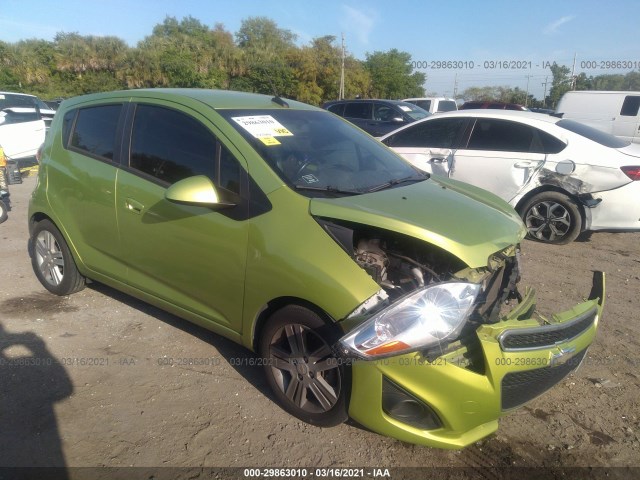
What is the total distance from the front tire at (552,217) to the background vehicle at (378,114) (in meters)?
6.95

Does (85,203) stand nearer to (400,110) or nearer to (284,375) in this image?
(284,375)

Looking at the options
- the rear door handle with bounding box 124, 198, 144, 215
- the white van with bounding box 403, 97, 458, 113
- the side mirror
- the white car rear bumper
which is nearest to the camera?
the side mirror

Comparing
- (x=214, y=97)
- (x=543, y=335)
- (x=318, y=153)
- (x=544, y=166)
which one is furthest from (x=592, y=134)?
(x=214, y=97)

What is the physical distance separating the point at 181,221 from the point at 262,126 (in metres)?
0.79

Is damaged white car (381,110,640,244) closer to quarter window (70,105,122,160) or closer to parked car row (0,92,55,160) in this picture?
quarter window (70,105,122,160)

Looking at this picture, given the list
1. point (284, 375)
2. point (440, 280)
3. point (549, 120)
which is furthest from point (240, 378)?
point (549, 120)

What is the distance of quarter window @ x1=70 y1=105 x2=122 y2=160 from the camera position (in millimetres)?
3643

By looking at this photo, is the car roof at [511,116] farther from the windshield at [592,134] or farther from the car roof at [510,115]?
the windshield at [592,134]

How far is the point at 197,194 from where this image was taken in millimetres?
2697

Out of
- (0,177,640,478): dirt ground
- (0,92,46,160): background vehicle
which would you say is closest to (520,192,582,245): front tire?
(0,177,640,478): dirt ground

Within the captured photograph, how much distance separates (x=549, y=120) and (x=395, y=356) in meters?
5.10

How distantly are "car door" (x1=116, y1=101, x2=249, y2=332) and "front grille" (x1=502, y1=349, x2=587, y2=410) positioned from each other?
149 cm

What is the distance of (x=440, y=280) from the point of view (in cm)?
251

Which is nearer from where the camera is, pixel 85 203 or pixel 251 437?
pixel 251 437
